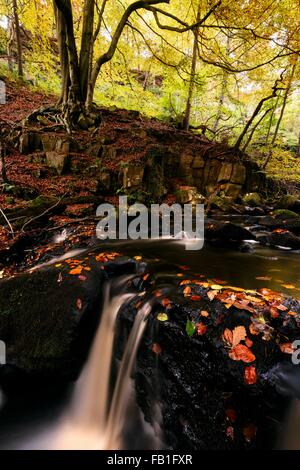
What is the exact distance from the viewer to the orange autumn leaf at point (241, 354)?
6.59 feet

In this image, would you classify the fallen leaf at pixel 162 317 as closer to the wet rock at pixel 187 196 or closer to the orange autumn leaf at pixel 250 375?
the orange autumn leaf at pixel 250 375

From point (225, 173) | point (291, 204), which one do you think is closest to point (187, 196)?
point (225, 173)

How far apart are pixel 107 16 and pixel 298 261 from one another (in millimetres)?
13629

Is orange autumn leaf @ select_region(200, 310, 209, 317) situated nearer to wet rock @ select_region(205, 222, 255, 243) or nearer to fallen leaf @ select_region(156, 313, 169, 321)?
fallen leaf @ select_region(156, 313, 169, 321)

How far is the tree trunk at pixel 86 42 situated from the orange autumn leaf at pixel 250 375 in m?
9.60

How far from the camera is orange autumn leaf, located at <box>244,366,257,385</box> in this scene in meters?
1.92

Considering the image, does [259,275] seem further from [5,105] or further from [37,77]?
[37,77]

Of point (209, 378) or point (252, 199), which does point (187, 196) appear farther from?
point (209, 378)

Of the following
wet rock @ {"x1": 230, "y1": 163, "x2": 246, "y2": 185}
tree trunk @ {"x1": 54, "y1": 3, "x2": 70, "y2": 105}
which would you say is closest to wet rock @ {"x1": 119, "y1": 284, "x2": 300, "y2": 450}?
wet rock @ {"x1": 230, "y1": 163, "x2": 246, "y2": 185}

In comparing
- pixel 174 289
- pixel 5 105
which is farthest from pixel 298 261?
pixel 5 105

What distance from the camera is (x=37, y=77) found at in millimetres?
13656

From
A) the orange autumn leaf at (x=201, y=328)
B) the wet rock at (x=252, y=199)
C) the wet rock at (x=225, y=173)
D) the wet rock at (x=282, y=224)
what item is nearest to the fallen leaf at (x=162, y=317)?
the orange autumn leaf at (x=201, y=328)

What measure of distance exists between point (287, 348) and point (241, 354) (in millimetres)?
409

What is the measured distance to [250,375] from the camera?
1939mm
